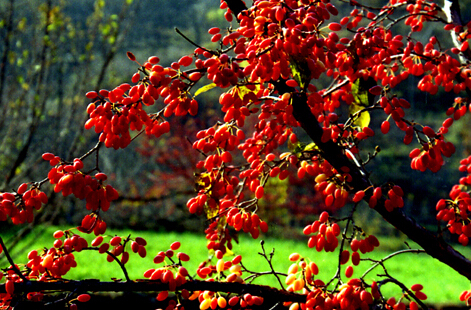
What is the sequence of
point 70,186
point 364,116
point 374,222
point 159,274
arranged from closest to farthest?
point 70,186 < point 159,274 < point 364,116 < point 374,222

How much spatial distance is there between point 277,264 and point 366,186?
420cm

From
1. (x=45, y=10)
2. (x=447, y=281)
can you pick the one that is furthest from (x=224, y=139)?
(x=447, y=281)

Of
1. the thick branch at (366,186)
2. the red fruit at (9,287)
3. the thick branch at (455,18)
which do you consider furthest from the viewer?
the thick branch at (455,18)

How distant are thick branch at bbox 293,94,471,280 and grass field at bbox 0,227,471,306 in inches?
96.0

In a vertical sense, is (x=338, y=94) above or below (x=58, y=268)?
above

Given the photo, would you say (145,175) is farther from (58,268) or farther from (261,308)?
(58,268)

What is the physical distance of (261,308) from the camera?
5.90ft

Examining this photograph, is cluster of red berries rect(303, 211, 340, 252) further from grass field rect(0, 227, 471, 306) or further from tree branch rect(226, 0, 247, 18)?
grass field rect(0, 227, 471, 306)

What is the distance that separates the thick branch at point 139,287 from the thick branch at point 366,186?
35 centimetres

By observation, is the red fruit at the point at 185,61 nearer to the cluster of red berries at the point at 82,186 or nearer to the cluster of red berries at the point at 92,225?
the cluster of red berries at the point at 82,186

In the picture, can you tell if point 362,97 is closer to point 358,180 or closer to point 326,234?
point 358,180

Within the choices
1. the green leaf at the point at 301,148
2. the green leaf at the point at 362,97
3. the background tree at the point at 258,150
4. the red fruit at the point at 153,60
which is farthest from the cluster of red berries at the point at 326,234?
the red fruit at the point at 153,60

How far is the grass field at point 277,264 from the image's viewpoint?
174 inches

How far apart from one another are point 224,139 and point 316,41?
37 cm
